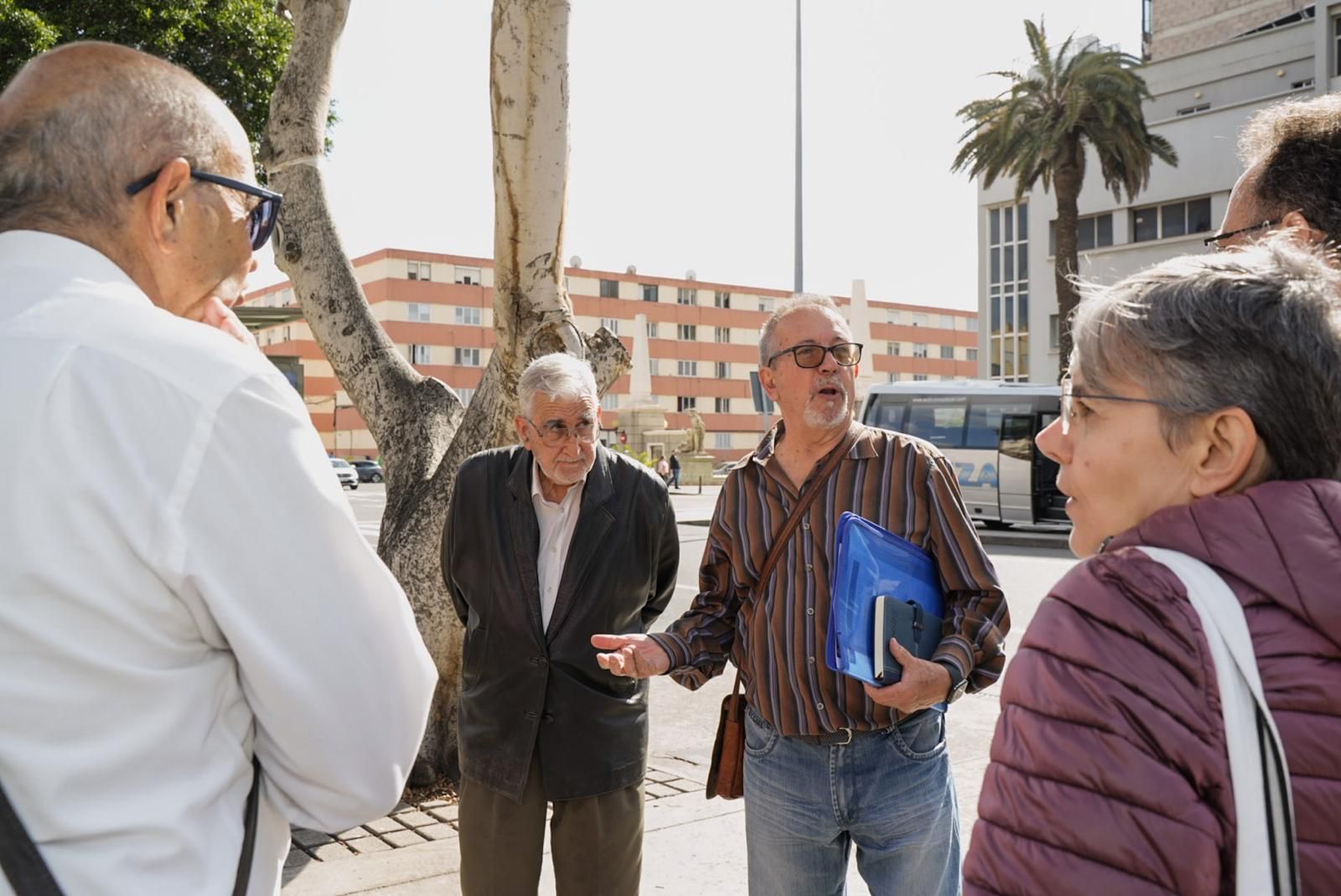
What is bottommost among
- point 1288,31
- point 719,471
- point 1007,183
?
point 719,471

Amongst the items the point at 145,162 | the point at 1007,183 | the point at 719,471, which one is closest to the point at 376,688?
the point at 145,162

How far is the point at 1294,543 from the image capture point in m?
1.22

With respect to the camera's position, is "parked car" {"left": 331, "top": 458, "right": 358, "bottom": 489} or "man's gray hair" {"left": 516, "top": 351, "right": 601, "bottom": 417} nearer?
"man's gray hair" {"left": 516, "top": 351, "right": 601, "bottom": 417}

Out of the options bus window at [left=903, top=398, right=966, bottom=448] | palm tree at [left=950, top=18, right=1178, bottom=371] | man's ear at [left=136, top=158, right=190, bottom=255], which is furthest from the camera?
palm tree at [left=950, top=18, right=1178, bottom=371]

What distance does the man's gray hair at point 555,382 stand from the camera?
365 centimetres

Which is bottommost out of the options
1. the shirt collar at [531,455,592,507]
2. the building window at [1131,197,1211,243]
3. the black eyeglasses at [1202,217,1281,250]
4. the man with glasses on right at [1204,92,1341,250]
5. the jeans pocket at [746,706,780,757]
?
the jeans pocket at [746,706,780,757]

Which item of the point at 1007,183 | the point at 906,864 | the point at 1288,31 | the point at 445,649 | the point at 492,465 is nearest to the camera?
the point at 906,864

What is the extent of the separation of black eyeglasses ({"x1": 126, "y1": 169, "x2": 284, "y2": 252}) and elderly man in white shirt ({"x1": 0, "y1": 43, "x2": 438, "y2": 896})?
0.12ft

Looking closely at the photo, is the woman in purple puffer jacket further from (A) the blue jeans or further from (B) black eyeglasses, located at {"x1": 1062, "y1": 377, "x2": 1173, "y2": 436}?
(A) the blue jeans

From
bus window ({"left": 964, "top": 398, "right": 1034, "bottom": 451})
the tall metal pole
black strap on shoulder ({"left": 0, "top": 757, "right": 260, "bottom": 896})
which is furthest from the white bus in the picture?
black strap on shoulder ({"left": 0, "top": 757, "right": 260, "bottom": 896})

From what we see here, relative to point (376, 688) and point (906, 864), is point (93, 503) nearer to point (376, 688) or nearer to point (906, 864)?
point (376, 688)

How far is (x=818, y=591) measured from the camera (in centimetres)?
293

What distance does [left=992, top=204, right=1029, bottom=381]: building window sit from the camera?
151ft

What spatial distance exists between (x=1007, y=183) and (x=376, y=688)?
155 feet
